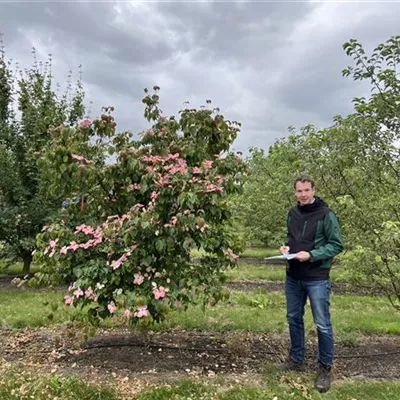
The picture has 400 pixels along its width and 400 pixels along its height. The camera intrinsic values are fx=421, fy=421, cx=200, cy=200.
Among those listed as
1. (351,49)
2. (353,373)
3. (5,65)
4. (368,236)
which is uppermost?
(5,65)

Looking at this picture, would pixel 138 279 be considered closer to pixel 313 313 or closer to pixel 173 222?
pixel 173 222

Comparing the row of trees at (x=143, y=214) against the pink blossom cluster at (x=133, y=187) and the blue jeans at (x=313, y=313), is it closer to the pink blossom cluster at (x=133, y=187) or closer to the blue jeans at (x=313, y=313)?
the pink blossom cluster at (x=133, y=187)

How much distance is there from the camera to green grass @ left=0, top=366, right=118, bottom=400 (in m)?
3.54

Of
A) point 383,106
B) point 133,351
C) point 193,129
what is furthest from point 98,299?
point 383,106

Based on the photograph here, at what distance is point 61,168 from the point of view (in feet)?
12.8

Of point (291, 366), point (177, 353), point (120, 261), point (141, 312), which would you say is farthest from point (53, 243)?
point (291, 366)

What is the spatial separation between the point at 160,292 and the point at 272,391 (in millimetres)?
A: 1341

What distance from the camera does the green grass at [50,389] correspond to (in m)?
3.54

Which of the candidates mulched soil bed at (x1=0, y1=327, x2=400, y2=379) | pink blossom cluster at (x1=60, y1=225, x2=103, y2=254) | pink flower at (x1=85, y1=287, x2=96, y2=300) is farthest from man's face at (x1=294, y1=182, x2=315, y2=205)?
pink flower at (x1=85, y1=287, x2=96, y2=300)

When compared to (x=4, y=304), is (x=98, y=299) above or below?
above

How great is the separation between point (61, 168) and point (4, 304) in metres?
4.70

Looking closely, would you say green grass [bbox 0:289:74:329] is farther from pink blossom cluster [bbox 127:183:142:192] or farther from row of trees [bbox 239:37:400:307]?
row of trees [bbox 239:37:400:307]

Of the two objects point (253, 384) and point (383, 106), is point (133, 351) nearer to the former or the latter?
point (253, 384)

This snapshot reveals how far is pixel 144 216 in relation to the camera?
3.55 metres
